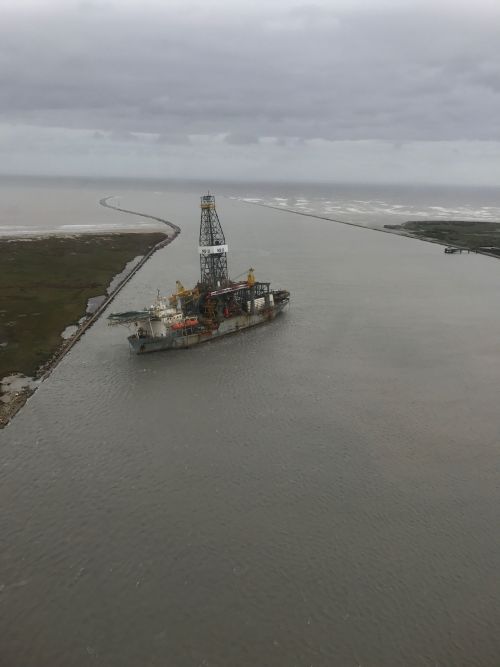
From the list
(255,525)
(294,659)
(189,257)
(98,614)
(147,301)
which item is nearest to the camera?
(294,659)

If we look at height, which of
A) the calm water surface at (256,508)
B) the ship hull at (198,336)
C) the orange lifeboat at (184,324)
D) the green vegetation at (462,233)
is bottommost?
the calm water surface at (256,508)

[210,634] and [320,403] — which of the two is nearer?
[210,634]

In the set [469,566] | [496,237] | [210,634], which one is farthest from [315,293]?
[496,237]

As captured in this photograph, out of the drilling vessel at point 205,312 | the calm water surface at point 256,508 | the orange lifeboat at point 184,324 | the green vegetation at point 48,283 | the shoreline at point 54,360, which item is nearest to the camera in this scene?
the calm water surface at point 256,508

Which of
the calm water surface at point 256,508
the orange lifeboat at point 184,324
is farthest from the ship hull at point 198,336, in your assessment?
the calm water surface at point 256,508

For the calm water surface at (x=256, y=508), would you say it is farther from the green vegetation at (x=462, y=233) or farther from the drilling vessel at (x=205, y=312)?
the green vegetation at (x=462, y=233)

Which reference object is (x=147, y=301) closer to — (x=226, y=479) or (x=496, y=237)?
(x=226, y=479)

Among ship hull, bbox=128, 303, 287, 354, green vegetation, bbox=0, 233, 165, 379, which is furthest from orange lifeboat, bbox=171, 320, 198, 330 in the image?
green vegetation, bbox=0, 233, 165, 379
